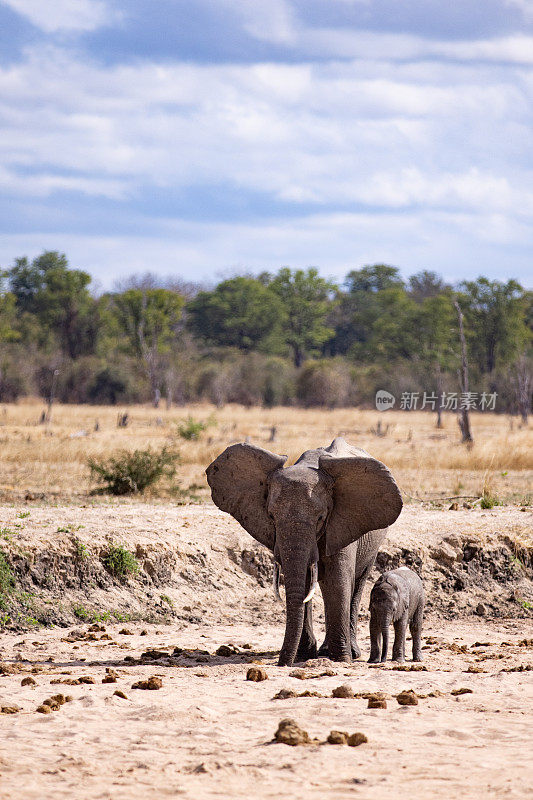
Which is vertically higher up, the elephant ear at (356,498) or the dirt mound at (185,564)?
the elephant ear at (356,498)

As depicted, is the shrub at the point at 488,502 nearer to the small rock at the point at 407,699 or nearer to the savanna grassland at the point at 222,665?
the savanna grassland at the point at 222,665

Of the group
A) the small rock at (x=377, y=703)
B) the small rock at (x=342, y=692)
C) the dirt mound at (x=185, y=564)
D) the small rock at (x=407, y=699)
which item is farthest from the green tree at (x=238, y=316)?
the small rock at (x=377, y=703)

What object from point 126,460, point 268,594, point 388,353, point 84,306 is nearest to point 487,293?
point 388,353

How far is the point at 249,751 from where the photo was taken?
15.6 ft

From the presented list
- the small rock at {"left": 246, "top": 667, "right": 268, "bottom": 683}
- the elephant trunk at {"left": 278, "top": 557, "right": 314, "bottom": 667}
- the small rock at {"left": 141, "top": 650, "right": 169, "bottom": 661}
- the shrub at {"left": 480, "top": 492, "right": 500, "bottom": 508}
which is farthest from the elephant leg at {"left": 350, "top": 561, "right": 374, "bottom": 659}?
the shrub at {"left": 480, "top": 492, "right": 500, "bottom": 508}

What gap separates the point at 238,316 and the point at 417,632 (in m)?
61.4

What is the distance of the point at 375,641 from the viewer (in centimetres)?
722

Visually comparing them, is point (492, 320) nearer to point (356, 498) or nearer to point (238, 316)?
point (238, 316)

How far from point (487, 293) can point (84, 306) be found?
1000 inches

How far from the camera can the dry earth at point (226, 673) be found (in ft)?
14.5

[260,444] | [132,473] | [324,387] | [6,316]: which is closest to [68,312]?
[6,316]

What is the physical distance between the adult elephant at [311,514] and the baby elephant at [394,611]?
207mm

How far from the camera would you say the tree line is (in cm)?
5000

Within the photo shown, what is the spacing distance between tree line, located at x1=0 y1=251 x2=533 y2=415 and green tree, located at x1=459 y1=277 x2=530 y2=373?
2.9 inches
